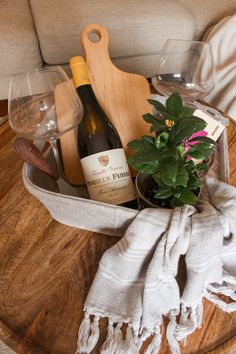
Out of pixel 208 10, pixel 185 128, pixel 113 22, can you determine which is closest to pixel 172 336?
pixel 185 128

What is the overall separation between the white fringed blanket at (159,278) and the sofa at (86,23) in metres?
0.99

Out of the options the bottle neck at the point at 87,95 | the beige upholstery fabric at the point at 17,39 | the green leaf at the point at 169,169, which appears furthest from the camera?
the beige upholstery fabric at the point at 17,39

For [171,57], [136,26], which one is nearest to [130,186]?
[171,57]

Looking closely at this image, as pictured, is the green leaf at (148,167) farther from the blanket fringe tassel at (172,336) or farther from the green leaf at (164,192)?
the blanket fringe tassel at (172,336)

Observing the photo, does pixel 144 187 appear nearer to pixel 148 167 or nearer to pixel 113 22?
pixel 148 167

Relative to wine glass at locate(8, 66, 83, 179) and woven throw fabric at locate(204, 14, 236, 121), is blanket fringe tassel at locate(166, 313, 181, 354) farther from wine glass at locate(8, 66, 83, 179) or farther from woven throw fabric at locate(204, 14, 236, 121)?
woven throw fabric at locate(204, 14, 236, 121)

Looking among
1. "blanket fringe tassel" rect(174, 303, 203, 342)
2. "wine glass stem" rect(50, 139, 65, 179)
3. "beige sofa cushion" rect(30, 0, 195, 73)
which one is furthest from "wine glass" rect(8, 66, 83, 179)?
"beige sofa cushion" rect(30, 0, 195, 73)

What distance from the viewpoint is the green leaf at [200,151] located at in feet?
1.37

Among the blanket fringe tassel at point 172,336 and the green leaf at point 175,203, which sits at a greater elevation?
the green leaf at point 175,203

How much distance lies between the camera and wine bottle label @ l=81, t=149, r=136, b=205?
19.4 inches

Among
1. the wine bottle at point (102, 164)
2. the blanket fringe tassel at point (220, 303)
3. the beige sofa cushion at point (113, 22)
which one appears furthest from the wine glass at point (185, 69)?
the beige sofa cushion at point (113, 22)

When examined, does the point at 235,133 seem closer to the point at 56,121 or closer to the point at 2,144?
the point at 56,121

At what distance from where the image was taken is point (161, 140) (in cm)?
42

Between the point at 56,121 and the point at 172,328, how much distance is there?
394 millimetres
